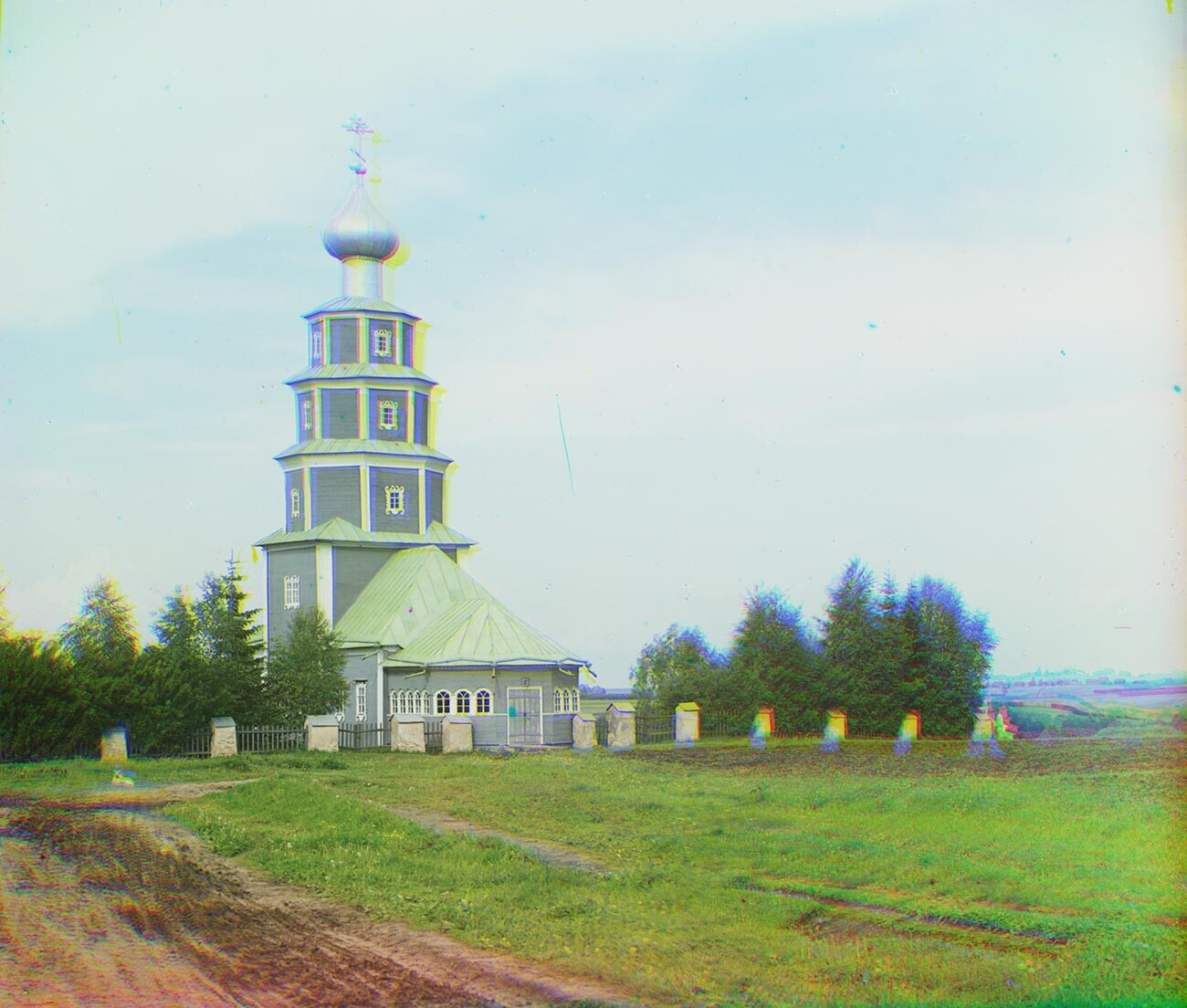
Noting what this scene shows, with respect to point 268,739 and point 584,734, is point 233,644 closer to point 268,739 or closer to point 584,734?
point 268,739

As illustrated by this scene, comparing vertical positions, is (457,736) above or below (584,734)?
above

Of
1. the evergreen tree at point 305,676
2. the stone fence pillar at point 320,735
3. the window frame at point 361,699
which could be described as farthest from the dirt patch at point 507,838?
the window frame at point 361,699

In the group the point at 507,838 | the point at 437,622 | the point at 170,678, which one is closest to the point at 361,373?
the point at 437,622

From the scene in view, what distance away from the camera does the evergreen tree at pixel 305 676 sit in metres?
36.3

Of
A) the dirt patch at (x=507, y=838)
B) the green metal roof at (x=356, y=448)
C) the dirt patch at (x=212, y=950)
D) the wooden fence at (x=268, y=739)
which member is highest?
the green metal roof at (x=356, y=448)

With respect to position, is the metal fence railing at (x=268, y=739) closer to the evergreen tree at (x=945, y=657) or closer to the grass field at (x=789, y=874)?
the grass field at (x=789, y=874)

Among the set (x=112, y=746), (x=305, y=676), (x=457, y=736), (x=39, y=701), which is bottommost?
(x=457, y=736)

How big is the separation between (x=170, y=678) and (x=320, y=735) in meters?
4.61

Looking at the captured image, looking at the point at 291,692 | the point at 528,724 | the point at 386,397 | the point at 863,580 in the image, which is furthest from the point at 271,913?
the point at 386,397

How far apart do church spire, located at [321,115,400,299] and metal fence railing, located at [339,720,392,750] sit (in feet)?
57.8

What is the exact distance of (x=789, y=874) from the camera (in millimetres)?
13016

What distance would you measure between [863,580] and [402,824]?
27098mm

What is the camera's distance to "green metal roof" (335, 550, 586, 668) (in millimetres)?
40281

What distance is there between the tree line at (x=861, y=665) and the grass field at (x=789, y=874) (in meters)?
16.6
